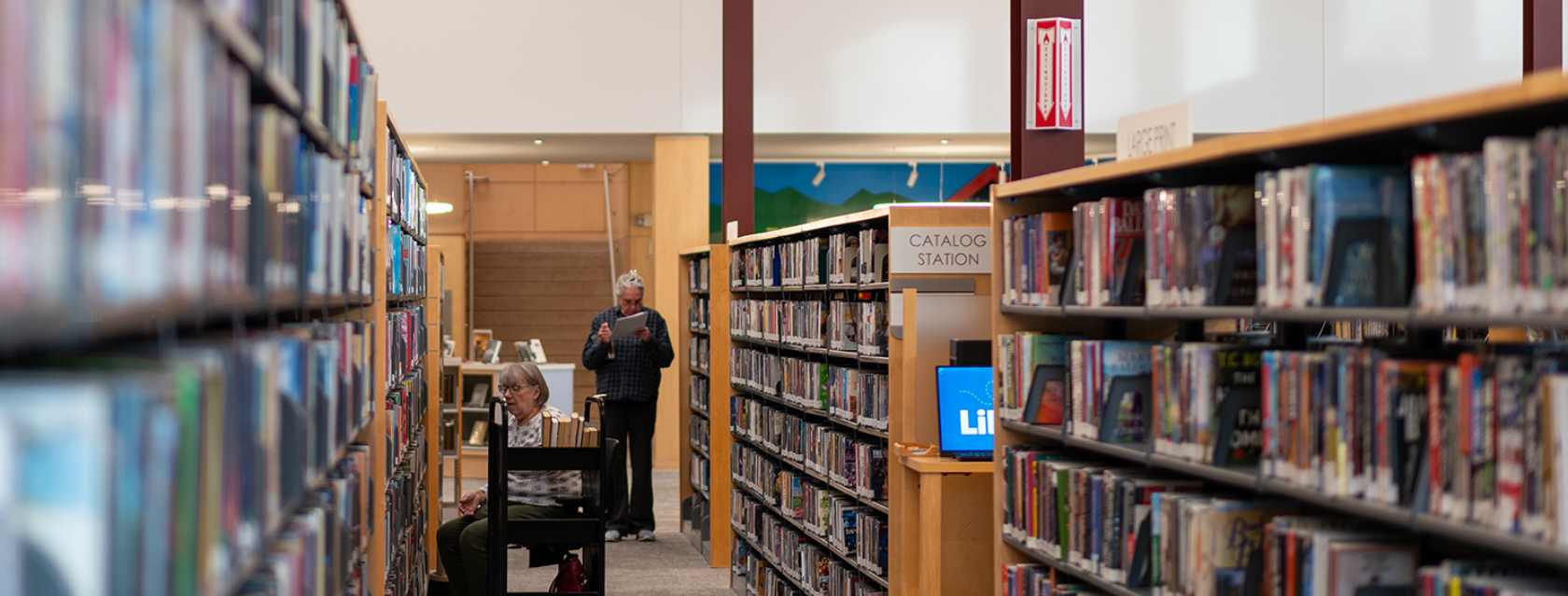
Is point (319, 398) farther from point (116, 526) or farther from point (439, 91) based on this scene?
point (439, 91)

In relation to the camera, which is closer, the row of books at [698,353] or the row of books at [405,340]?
the row of books at [405,340]

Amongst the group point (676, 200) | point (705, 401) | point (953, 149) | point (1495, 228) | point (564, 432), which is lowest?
point (705, 401)

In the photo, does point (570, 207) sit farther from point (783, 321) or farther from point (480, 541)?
point (480, 541)

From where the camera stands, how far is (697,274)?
8750 millimetres

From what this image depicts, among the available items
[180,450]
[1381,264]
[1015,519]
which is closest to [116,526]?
[180,450]

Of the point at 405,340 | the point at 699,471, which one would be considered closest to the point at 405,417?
the point at 405,340

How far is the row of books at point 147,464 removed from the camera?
102cm

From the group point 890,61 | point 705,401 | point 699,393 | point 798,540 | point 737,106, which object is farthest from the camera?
point 890,61

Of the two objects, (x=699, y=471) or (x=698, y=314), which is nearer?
(x=699, y=471)

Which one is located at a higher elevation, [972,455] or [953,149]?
[953,149]

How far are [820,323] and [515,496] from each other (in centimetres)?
Result: 149

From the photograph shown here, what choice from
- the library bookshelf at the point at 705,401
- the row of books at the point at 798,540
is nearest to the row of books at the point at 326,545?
the row of books at the point at 798,540

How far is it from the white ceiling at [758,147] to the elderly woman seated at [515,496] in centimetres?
576

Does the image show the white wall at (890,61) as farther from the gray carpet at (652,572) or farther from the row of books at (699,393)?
the gray carpet at (652,572)
